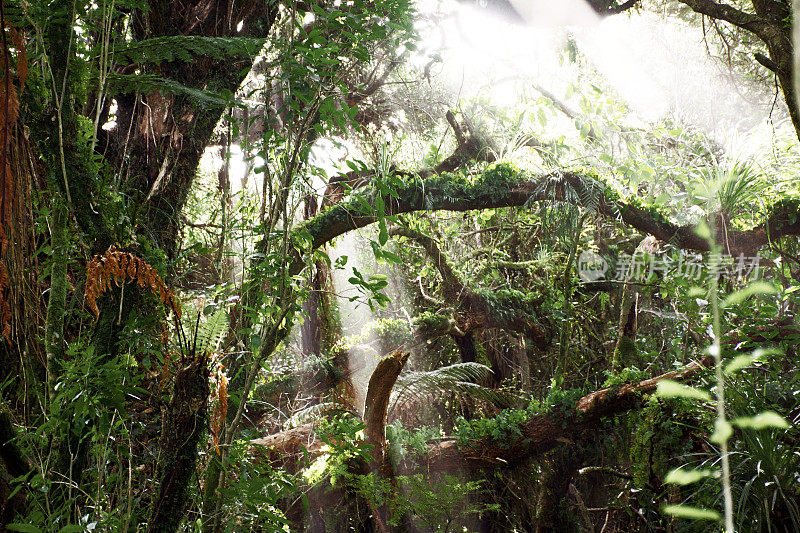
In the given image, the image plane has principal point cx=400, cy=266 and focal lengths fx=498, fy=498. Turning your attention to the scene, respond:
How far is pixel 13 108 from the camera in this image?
3.39 ft

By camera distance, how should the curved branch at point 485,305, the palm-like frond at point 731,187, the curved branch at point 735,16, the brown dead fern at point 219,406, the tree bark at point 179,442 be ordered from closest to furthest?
the tree bark at point 179,442 → the brown dead fern at point 219,406 → the curved branch at point 735,16 → the palm-like frond at point 731,187 → the curved branch at point 485,305

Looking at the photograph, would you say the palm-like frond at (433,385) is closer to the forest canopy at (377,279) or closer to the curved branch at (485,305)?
the forest canopy at (377,279)

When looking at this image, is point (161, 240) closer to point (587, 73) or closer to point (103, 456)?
point (103, 456)

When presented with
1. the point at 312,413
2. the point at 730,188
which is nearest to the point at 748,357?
the point at 730,188

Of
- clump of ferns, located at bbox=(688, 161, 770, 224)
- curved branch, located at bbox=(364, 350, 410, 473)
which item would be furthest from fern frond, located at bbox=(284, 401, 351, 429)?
clump of ferns, located at bbox=(688, 161, 770, 224)

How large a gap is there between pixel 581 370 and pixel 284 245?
4.47 meters

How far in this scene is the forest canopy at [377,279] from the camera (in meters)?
1.25

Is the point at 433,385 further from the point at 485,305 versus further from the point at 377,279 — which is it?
the point at 377,279

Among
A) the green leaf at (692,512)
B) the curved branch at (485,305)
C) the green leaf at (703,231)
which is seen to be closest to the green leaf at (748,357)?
the green leaf at (692,512)

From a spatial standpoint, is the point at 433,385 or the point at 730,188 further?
the point at 433,385

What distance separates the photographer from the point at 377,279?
165 centimetres

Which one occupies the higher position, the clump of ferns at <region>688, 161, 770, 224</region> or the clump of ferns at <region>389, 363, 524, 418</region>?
the clump of ferns at <region>688, 161, 770, 224</region>

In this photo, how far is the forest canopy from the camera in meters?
1.25

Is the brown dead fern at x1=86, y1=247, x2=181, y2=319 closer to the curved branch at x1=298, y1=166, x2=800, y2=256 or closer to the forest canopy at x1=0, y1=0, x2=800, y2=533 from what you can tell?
the forest canopy at x1=0, y1=0, x2=800, y2=533
